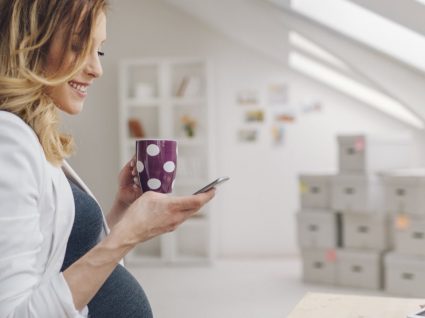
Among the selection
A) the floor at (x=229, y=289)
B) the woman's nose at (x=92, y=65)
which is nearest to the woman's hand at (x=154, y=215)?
the woman's nose at (x=92, y=65)

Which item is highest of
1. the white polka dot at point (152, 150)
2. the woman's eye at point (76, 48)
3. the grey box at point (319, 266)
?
the woman's eye at point (76, 48)

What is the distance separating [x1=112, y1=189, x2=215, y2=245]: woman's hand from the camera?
0.83m

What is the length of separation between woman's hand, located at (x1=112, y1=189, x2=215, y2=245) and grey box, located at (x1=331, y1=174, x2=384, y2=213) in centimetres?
332

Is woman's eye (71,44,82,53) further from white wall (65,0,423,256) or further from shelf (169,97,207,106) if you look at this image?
white wall (65,0,423,256)

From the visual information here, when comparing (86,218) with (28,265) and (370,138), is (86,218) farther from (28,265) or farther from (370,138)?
(370,138)

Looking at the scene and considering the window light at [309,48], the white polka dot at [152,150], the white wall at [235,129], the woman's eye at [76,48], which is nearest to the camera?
the woman's eye at [76,48]

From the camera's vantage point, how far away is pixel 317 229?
13.9ft

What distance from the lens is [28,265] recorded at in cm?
76

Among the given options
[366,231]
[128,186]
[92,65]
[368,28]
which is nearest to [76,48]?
[92,65]

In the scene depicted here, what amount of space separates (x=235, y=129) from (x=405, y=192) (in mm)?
1905

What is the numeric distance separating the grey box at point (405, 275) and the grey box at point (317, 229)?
1.48 feet

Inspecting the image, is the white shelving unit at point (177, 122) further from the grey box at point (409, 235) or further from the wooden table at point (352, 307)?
the wooden table at point (352, 307)

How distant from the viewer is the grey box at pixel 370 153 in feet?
13.2

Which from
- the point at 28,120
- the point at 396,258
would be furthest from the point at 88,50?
the point at 396,258
